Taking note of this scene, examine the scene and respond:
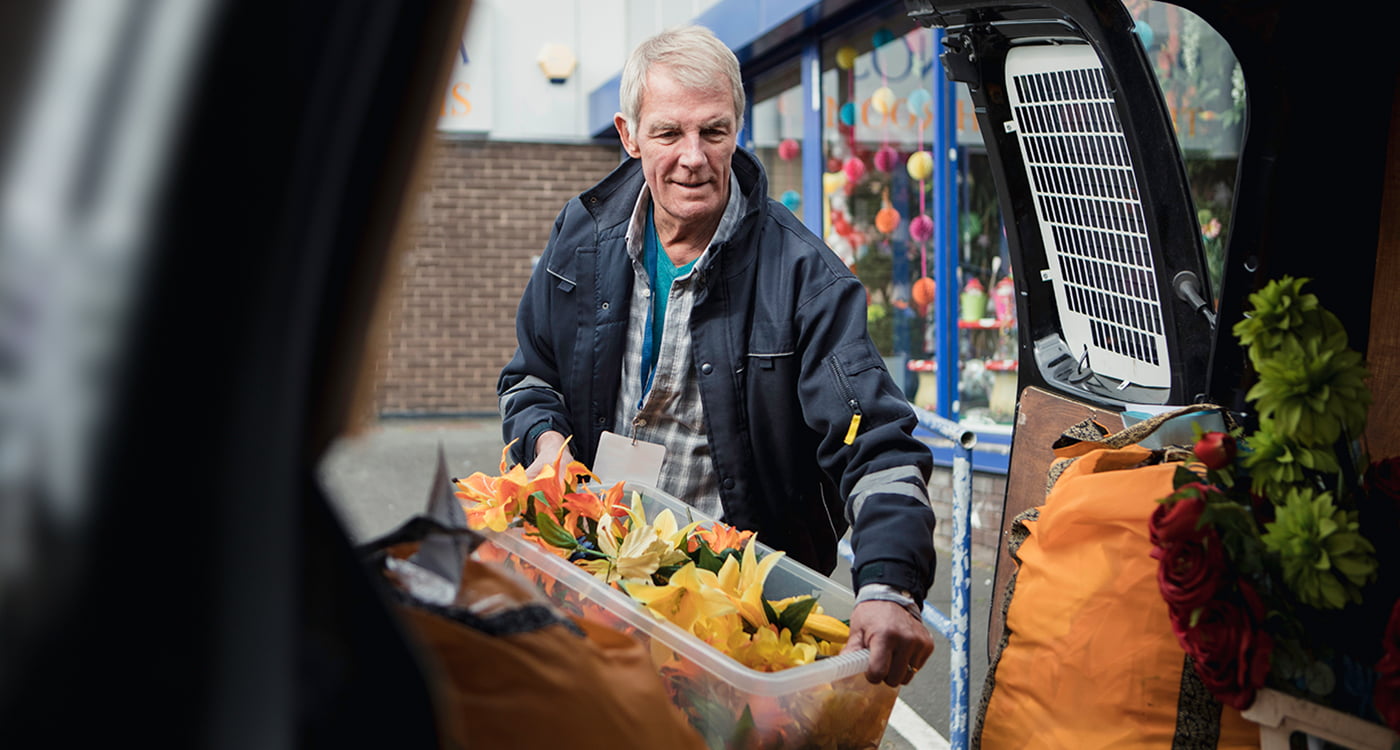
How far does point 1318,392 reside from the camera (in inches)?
56.1

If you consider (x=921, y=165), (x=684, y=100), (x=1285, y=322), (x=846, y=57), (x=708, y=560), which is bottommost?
(x=708, y=560)

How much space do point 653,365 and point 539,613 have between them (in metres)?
1.68

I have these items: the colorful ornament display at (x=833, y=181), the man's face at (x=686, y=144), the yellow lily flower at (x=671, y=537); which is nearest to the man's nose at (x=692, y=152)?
the man's face at (x=686, y=144)

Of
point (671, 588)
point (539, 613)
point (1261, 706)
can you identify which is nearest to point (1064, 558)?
point (1261, 706)

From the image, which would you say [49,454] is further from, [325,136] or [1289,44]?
[1289,44]

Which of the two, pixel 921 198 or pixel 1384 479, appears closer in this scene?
pixel 1384 479

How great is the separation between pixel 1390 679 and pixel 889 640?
55 centimetres

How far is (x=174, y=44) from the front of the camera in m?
0.51

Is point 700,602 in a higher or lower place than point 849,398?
lower

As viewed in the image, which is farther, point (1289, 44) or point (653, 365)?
point (653, 365)

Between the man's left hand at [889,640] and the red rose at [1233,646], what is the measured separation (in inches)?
13.0

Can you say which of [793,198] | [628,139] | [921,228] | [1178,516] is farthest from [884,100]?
[1178,516]

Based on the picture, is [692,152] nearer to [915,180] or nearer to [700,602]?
[700,602]

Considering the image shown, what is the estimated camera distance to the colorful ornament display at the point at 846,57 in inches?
327
